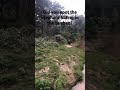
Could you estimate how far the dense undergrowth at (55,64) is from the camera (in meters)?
5.73

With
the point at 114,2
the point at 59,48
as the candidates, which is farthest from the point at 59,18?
the point at 114,2

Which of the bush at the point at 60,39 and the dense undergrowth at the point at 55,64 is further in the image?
the bush at the point at 60,39

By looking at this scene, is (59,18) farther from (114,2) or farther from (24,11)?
(114,2)

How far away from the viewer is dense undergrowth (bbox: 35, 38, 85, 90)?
573 centimetres

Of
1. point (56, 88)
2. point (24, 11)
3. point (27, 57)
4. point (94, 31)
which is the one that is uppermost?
point (24, 11)

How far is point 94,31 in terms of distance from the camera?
8328 mm

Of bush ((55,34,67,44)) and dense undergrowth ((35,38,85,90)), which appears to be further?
bush ((55,34,67,44))

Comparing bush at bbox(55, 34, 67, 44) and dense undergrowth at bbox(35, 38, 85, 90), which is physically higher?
bush at bbox(55, 34, 67, 44)

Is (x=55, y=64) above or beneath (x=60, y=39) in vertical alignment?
beneath

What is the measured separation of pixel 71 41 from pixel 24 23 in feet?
5.07

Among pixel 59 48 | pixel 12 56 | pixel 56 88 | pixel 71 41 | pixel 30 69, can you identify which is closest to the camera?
pixel 56 88

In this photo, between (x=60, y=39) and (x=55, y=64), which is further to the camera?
(x=60, y=39)

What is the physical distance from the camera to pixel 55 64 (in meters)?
6.52

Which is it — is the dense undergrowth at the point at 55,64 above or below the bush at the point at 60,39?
below
